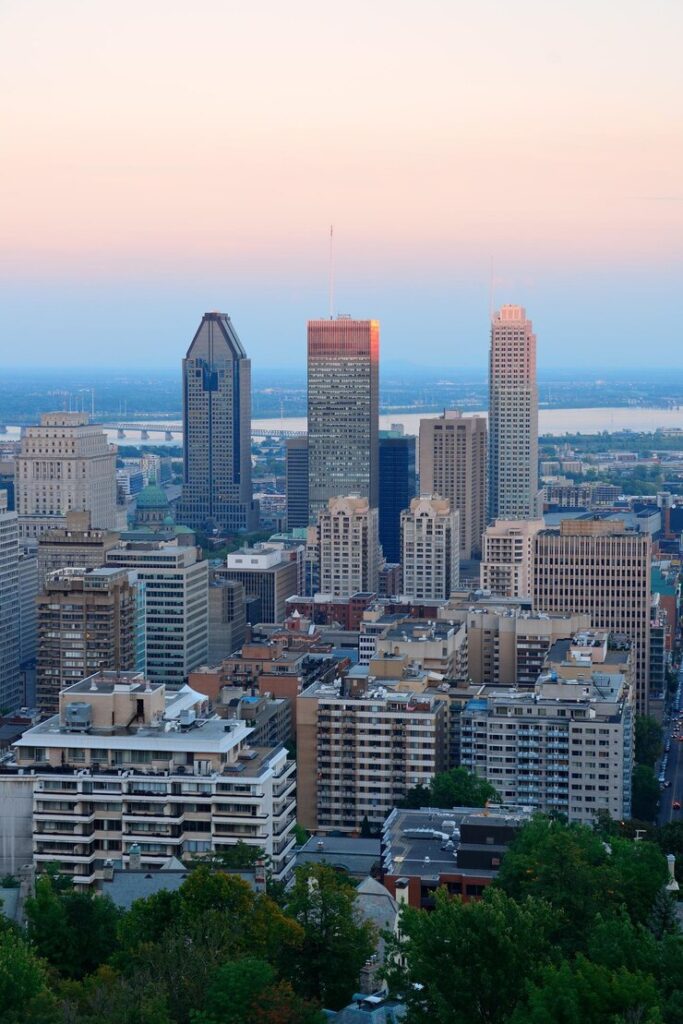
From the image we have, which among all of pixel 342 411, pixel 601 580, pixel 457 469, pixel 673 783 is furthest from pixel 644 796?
pixel 342 411

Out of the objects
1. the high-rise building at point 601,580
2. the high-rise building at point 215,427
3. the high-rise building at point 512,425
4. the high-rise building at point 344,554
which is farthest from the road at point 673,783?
the high-rise building at point 215,427

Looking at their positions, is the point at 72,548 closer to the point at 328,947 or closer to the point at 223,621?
the point at 223,621

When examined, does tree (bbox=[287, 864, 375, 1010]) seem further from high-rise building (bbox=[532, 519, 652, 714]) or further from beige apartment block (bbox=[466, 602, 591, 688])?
high-rise building (bbox=[532, 519, 652, 714])

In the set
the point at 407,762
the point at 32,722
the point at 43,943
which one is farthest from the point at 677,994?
the point at 32,722

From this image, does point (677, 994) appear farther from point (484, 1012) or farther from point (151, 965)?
point (151, 965)

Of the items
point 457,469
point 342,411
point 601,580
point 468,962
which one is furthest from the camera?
point 342,411

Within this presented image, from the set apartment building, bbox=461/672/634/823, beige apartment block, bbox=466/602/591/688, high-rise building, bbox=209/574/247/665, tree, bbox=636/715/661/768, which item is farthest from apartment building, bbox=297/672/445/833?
high-rise building, bbox=209/574/247/665

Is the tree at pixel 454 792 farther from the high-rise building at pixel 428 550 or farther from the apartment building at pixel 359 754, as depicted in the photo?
the high-rise building at pixel 428 550
